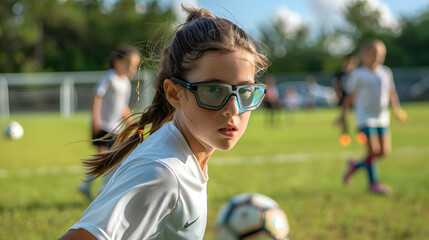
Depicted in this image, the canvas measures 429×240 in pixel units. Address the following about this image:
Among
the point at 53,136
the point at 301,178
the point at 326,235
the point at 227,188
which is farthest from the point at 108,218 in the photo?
the point at 53,136

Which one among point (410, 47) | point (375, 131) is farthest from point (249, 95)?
point (410, 47)

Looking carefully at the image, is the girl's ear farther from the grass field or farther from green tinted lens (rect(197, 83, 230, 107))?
the grass field

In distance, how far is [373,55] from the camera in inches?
263

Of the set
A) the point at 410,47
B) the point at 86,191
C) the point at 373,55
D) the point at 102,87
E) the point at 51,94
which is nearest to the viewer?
the point at 86,191

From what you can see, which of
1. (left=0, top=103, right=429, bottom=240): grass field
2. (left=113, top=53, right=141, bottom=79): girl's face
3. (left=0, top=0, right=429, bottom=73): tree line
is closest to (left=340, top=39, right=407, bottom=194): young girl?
(left=0, top=103, right=429, bottom=240): grass field

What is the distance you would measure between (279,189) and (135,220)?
4.96 m

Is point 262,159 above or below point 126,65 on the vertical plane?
below

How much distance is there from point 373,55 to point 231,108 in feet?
17.4

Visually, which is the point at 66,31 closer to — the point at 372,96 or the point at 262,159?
the point at 262,159

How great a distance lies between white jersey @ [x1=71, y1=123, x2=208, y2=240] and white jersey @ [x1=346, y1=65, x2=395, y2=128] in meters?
5.47

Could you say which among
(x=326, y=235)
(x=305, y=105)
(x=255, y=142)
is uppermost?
(x=326, y=235)

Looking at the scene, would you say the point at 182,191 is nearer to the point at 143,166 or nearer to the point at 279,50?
the point at 143,166

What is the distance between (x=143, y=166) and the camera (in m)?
1.64

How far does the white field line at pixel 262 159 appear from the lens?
799 cm
